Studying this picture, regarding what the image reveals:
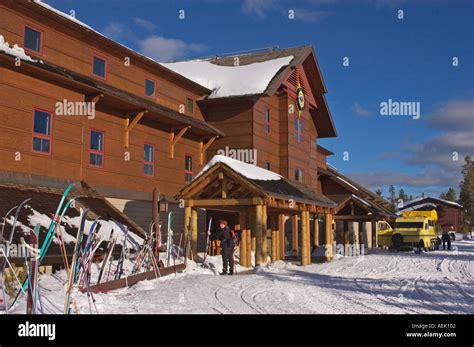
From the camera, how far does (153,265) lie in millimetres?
13625

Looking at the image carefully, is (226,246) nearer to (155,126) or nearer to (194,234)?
(194,234)

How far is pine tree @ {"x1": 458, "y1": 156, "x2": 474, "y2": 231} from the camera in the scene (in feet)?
274

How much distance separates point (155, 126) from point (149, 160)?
1.49 m

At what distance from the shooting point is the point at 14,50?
15.1m

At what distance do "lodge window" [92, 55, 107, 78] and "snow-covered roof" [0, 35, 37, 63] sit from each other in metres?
3.80

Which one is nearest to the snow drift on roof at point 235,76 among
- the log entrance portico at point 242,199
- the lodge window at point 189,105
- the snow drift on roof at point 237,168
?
the lodge window at point 189,105

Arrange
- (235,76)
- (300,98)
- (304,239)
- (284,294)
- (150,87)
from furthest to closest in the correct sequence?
(300,98)
(235,76)
(150,87)
(304,239)
(284,294)

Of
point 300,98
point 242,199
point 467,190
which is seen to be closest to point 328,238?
point 242,199

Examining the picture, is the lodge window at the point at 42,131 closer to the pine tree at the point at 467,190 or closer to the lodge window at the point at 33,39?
the lodge window at the point at 33,39

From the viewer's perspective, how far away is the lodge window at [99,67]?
64.2 ft

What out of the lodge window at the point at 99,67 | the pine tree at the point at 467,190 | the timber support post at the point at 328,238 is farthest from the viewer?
the pine tree at the point at 467,190

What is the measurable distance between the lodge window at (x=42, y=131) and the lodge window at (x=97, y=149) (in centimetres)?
225
